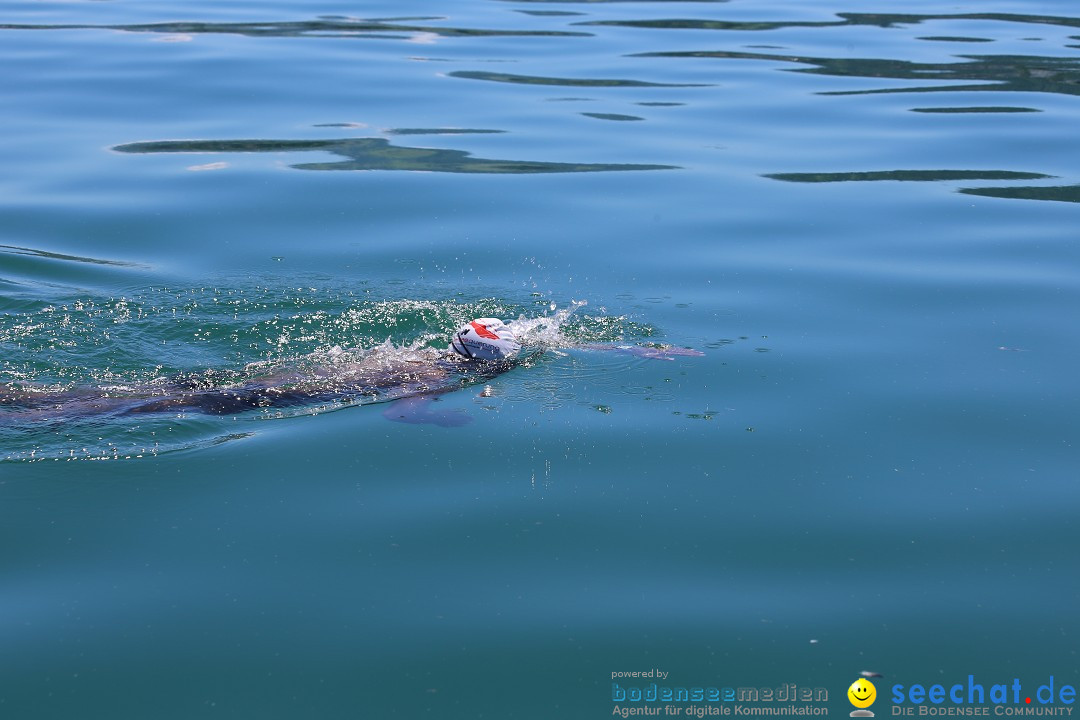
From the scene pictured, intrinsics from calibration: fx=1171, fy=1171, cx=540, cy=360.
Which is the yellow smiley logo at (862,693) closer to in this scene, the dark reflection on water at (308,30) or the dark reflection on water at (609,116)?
the dark reflection on water at (609,116)

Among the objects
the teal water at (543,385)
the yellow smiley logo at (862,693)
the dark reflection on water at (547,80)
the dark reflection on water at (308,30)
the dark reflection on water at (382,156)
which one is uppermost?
the dark reflection on water at (308,30)

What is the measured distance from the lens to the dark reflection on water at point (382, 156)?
16547mm

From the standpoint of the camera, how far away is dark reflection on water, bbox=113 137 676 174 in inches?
651

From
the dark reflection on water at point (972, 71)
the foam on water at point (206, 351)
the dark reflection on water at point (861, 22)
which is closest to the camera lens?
the foam on water at point (206, 351)

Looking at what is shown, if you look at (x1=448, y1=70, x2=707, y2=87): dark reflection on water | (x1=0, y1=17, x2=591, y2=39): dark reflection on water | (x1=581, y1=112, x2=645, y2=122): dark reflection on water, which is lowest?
(x1=581, y1=112, x2=645, y2=122): dark reflection on water

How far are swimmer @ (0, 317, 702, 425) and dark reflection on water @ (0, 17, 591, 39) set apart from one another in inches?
633

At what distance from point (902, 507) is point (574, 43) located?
18.3 meters

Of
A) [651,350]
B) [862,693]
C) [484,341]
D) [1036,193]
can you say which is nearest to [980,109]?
[1036,193]

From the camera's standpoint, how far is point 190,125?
18219mm

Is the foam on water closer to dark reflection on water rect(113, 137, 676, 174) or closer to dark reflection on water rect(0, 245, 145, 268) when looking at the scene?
dark reflection on water rect(0, 245, 145, 268)

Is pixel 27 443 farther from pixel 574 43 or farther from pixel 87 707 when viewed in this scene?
pixel 574 43

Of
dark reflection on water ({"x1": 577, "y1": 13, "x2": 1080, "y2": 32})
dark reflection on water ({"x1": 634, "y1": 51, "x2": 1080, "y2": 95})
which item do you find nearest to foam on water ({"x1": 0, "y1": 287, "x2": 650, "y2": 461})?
dark reflection on water ({"x1": 634, "y1": 51, "x2": 1080, "y2": 95})

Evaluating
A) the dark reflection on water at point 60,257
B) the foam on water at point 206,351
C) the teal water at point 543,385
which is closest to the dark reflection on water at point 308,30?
the teal water at point 543,385

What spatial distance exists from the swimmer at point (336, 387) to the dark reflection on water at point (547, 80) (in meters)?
11.3
